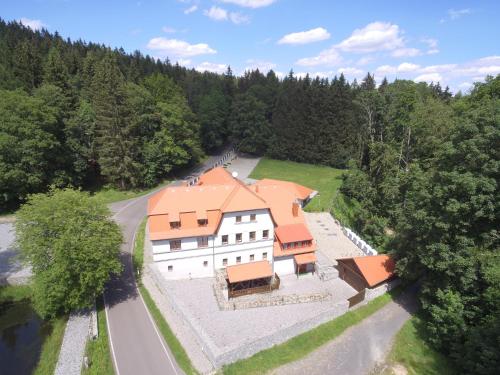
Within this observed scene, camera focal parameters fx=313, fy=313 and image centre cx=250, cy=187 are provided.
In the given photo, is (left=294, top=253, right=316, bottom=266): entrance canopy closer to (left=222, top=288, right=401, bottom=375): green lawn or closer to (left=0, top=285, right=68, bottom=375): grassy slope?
(left=222, top=288, right=401, bottom=375): green lawn

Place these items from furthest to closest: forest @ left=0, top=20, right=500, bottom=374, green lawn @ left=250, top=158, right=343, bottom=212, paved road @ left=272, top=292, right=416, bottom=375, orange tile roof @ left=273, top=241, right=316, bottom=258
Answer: green lawn @ left=250, top=158, right=343, bottom=212 < orange tile roof @ left=273, top=241, right=316, bottom=258 < forest @ left=0, top=20, right=500, bottom=374 < paved road @ left=272, top=292, right=416, bottom=375

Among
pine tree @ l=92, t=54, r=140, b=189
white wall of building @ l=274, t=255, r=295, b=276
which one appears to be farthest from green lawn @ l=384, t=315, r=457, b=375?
pine tree @ l=92, t=54, r=140, b=189

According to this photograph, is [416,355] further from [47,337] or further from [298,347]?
[47,337]

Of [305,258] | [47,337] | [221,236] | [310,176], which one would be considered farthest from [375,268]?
[310,176]

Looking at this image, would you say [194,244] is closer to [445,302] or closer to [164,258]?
[164,258]

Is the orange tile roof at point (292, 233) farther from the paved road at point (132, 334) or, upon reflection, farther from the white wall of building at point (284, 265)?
the paved road at point (132, 334)

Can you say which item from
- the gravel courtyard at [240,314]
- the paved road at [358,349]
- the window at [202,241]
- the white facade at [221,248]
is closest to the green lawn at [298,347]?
the paved road at [358,349]
